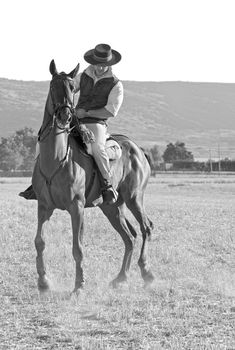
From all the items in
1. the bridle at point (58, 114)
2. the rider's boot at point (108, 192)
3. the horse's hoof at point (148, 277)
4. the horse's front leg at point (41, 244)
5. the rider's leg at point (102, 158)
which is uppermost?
the bridle at point (58, 114)

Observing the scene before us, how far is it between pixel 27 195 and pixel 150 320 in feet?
12.4

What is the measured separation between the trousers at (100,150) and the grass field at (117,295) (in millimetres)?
1841

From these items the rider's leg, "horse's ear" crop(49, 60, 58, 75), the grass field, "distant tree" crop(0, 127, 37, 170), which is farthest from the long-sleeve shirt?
"distant tree" crop(0, 127, 37, 170)

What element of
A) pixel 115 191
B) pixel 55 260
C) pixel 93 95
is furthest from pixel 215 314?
pixel 55 260

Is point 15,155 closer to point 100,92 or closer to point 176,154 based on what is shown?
point 176,154

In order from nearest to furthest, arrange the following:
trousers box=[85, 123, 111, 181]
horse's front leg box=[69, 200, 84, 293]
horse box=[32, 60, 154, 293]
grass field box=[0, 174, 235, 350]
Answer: grass field box=[0, 174, 235, 350]
horse box=[32, 60, 154, 293]
horse's front leg box=[69, 200, 84, 293]
trousers box=[85, 123, 111, 181]

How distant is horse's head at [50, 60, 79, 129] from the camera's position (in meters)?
10.5

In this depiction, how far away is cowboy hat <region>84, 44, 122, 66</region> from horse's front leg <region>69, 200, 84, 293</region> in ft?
8.10

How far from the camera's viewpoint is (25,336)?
812 cm

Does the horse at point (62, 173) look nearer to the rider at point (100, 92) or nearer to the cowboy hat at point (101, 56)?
the rider at point (100, 92)

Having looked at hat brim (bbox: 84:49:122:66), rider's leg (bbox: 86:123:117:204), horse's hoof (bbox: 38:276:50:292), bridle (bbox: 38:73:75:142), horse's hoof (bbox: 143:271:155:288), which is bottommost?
horse's hoof (bbox: 143:271:155:288)

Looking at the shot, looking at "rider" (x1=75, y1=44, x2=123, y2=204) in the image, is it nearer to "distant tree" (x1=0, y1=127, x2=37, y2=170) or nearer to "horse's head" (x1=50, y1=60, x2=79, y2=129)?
"horse's head" (x1=50, y1=60, x2=79, y2=129)

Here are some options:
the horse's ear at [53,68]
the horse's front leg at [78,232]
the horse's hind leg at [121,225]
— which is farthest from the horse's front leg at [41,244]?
the horse's ear at [53,68]

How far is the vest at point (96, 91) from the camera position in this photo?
1198cm
